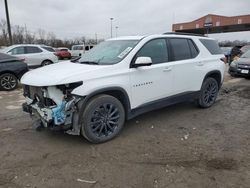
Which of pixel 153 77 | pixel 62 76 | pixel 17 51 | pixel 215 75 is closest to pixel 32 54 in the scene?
pixel 17 51

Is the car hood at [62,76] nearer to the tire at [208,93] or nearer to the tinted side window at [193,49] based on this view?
the tinted side window at [193,49]

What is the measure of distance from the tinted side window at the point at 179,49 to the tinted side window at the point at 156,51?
0.73ft

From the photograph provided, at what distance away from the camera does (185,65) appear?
502 centimetres

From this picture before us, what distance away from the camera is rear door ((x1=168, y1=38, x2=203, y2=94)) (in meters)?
4.88

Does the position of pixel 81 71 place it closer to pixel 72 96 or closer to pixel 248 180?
pixel 72 96

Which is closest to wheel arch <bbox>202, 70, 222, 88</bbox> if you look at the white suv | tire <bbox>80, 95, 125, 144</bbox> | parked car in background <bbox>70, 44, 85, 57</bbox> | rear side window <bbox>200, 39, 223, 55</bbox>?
the white suv

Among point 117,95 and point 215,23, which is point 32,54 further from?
point 215,23

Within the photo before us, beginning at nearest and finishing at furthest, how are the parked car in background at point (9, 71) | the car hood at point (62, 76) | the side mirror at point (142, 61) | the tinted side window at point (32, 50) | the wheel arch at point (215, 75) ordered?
1. the car hood at point (62, 76)
2. the side mirror at point (142, 61)
3. the wheel arch at point (215, 75)
4. the parked car in background at point (9, 71)
5. the tinted side window at point (32, 50)

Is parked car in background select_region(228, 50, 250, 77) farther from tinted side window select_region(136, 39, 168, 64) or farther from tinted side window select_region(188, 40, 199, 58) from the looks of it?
tinted side window select_region(136, 39, 168, 64)

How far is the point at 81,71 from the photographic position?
3.69m

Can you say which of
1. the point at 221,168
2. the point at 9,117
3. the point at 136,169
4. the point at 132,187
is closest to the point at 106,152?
the point at 136,169

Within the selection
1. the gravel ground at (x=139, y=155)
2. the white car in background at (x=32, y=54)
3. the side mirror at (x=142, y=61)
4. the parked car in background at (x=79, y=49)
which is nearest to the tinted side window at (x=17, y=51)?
the white car in background at (x=32, y=54)

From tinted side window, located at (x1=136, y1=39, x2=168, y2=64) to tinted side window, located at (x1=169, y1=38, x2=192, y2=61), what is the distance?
22cm

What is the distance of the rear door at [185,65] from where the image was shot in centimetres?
488
